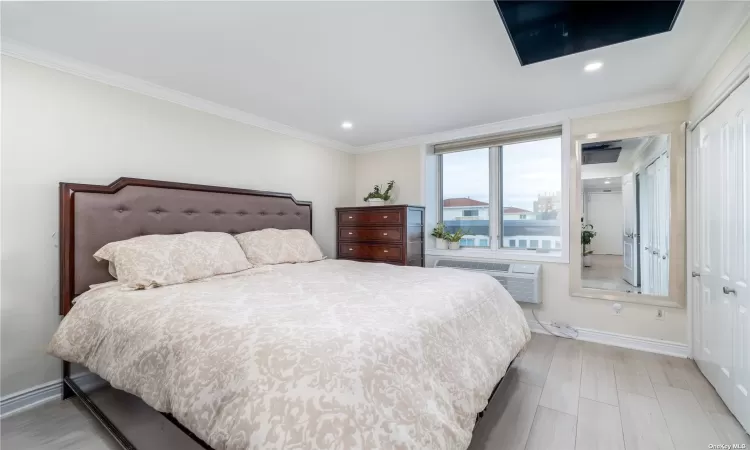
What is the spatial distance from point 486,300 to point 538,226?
208 centimetres

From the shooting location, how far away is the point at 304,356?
3.14ft

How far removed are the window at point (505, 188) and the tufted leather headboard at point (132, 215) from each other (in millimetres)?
2433

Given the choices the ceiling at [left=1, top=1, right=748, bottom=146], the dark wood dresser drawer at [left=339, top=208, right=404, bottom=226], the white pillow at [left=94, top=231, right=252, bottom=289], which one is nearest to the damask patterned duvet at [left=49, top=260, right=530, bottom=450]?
the white pillow at [left=94, top=231, right=252, bottom=289]

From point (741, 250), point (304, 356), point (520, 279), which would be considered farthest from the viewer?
point (520, 279)

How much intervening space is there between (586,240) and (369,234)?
A: 2321mm

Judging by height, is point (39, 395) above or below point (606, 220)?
below

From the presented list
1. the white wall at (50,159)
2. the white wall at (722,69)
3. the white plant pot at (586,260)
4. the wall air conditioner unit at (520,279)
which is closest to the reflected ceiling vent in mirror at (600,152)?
the white wall at (722,69)

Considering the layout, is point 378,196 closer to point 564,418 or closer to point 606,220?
point 606,220

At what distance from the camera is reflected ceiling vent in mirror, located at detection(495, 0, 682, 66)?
1.38m

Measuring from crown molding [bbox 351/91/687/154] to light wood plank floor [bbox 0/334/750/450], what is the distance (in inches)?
89.6

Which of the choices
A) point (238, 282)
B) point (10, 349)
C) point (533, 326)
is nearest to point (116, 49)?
point (238, 282)

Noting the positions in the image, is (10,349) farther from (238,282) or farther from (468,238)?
(468,238)

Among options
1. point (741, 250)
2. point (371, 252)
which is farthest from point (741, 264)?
point (371, 252)

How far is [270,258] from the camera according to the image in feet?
9.05
